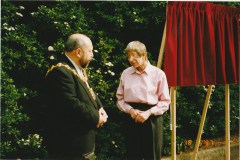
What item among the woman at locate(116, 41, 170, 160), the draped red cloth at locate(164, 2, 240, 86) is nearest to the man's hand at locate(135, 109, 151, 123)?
the woman at locate(116, 41, 170, 160)

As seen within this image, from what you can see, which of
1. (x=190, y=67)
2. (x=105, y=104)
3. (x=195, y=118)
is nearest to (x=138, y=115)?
(x=190, y=67)

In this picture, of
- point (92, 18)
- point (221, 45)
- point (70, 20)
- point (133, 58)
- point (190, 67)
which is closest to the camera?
point (133, 58)

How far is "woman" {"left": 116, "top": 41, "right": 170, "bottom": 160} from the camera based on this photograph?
144 inches

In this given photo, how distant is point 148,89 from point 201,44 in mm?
925

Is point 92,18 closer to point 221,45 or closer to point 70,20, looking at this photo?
point 70,20

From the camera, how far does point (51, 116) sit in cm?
302

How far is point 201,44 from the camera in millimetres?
4105

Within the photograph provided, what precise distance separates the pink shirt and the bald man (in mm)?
640

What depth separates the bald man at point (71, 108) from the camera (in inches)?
116

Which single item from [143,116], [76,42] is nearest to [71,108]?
[76,42]

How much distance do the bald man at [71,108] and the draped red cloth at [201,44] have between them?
109 cm

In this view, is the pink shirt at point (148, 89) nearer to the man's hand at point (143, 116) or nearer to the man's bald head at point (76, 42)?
the man's hand at point (143, 116)

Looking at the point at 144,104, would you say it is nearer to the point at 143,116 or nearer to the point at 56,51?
the point at 143,116

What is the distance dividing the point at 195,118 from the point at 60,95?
3695 millimetres
